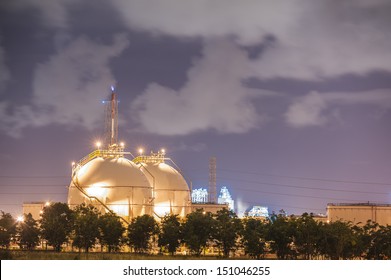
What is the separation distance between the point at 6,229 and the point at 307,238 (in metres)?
24.1

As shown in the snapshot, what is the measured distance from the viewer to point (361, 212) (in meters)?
73.4

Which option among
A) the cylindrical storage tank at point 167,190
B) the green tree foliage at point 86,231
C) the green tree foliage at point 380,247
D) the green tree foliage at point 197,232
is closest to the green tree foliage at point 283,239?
the green tree foliage at point 197,232

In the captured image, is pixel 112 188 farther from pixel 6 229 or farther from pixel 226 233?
pixel 226 233

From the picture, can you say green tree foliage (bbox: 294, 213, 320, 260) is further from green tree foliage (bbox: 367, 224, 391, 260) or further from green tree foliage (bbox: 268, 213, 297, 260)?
green tree foliage (bbox: 367, 224, 391, 260)

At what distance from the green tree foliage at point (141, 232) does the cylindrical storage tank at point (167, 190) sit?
14892mm

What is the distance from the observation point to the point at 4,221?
5312 cm

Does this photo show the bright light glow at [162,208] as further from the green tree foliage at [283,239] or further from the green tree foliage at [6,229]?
the green tree foliage at [283,239]

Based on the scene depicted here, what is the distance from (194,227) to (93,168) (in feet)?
45.1

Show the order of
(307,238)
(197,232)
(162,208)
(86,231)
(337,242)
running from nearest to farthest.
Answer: (337,242), (307,238), (197,232), (86,231), (162,208)

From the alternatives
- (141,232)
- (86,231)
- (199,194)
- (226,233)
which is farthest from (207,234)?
(199,194)

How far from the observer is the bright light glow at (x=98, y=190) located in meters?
58.1
